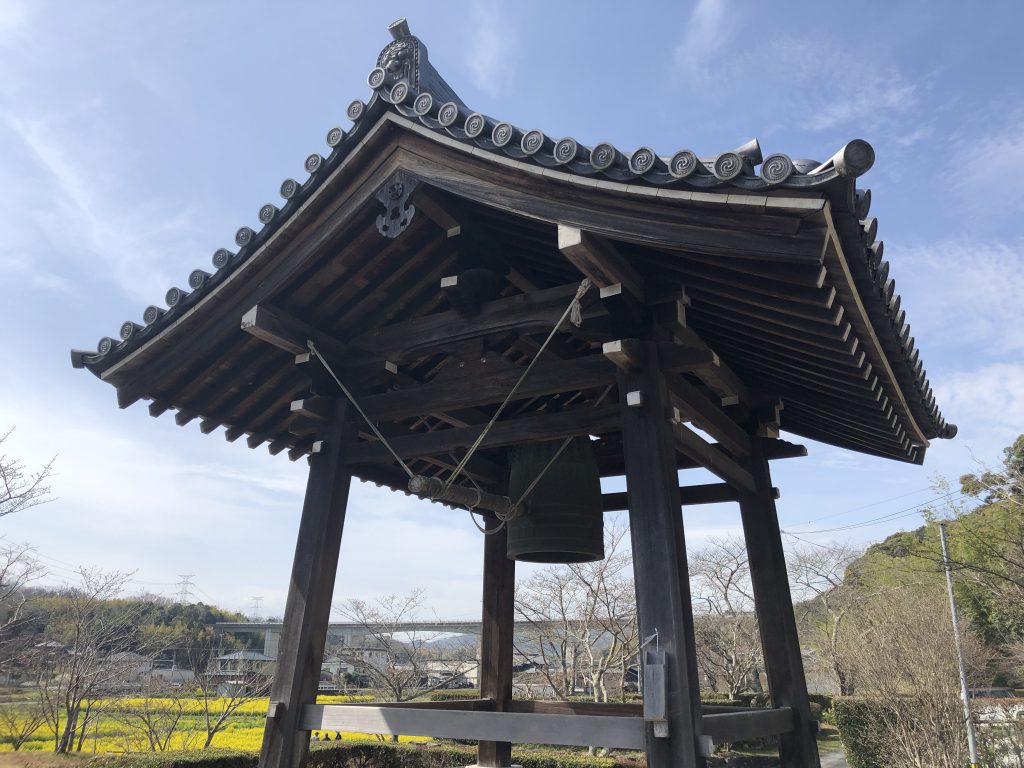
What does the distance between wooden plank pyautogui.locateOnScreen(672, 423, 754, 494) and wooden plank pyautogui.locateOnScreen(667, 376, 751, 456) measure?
0.43ft

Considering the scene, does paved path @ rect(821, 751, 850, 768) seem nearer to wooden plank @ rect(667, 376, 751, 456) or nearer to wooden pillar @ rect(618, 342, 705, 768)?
wooden plank @ rect(667, 376, 751, 456)

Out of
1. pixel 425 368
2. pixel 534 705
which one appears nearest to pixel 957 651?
pixel 534 705

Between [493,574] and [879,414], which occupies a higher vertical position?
[879,414]

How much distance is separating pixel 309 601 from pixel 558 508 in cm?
211

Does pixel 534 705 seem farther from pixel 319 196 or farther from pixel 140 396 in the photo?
pixel 319 196

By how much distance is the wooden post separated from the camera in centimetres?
489

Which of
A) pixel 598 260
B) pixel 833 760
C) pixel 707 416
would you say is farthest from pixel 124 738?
pixel 598 260

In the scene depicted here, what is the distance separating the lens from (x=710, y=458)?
5441 mm

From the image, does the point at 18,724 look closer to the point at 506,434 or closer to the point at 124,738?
the point at 124,738

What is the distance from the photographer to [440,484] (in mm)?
4363

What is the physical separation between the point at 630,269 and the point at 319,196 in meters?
2.31

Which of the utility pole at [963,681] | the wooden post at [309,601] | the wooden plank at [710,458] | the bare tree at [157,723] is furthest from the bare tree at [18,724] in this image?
the utility pole at [963,681]

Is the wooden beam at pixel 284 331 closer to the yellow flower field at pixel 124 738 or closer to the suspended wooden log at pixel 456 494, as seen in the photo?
the suspended wooden log at pixel 456 494

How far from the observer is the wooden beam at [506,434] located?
16.1ft
